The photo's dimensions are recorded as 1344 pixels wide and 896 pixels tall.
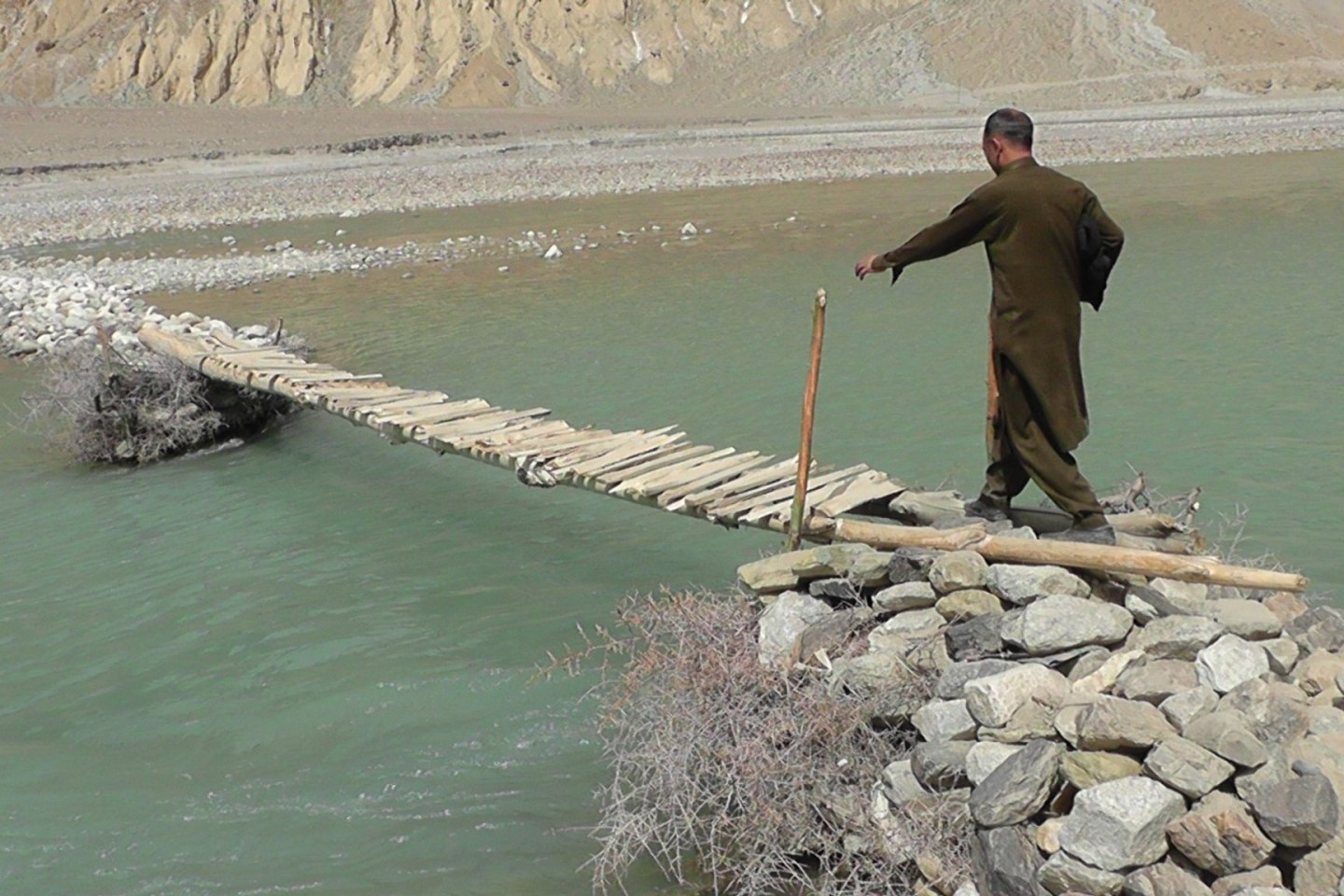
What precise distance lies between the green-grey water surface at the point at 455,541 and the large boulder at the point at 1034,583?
5.88 ft

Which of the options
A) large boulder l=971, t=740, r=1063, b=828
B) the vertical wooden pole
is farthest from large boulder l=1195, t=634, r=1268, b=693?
the vertical wooden pole

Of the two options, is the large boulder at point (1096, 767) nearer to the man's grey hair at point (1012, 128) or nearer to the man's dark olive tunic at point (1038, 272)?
the man's dark olive tunic at point (1038, 272)

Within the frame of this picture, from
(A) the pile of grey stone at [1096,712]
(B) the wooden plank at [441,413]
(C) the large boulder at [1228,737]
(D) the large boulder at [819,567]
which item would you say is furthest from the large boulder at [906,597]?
(B) the wooden plank at [441,413]

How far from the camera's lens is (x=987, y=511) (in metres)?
5.06

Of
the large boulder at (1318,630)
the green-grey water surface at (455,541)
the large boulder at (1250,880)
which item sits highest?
the large boulder at (1318,630)

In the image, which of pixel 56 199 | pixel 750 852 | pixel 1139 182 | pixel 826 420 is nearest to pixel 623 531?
pixel 826 420

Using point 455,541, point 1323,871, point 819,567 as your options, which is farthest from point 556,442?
point 1323,871

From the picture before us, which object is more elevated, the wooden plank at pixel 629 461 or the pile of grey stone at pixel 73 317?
the pile of grey stone at pixel 73 317

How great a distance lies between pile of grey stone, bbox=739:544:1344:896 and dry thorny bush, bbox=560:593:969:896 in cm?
8

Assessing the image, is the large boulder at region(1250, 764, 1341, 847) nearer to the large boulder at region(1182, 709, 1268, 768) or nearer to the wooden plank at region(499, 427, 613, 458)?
the large boulder at region(1182, 709, 1268, 768)

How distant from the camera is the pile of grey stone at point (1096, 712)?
334 centimetres

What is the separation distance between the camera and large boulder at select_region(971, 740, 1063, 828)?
362 cm

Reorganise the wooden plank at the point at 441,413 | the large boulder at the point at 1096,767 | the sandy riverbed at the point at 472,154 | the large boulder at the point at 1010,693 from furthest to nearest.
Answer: the sandy riverbed at the point at 472,154 < the wooden plank at the point at 441,413 < the large boulder at the point at 1010,693 < the large boulder at the point at 1096,767

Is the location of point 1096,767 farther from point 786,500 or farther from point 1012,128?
point 786,500
